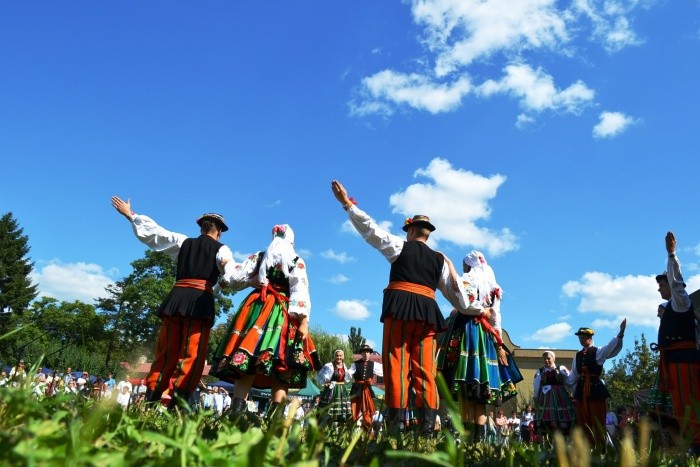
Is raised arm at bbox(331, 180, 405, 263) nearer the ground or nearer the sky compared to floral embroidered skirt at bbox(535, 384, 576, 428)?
nearer the sky

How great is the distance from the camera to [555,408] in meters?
7.72

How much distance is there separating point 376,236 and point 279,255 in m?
1.05

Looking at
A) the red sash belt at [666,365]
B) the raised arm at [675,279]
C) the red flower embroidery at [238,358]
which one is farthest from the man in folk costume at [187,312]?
the red sash belt at [666,365]

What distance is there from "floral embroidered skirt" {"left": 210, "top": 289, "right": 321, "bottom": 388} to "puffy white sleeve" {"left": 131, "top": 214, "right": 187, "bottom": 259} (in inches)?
41.4

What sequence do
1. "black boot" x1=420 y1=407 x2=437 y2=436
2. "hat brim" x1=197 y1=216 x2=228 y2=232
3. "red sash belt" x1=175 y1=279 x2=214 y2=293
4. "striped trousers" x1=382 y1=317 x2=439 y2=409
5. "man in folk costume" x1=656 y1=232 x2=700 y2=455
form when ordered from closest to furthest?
1. "black boot" x1=420 y1=407 x2=437 y2=436
2. "striped trousers" x1=382 y1=317 x2=439 y2=409
3. "red sash belt" x1=175 y1=279 x2=214 y2=293
4. "man in folk costume" x1=656 y1=232 x2=700 y2=455
5. "hat brim" x1=197 y1=216 x2=228 y2=232

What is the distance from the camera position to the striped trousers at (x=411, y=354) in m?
4.53

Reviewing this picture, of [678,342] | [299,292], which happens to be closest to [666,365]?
[678,342]

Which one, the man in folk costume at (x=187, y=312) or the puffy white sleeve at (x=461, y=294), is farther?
the puffy white sleeve at (x=461, y=294)

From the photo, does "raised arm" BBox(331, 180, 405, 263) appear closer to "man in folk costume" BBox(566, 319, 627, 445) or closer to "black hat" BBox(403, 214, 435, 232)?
"black hat" BBox(403, 214, 435, 232)

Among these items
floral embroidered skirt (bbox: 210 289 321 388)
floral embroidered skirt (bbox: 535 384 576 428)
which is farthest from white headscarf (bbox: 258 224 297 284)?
floral embroidered skirt (bbox: 535 384 576 428)

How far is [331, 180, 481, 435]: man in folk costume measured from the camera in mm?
4629

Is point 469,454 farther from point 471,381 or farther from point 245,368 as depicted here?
point 471,381

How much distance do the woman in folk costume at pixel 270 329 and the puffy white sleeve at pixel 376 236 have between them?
2.45ft

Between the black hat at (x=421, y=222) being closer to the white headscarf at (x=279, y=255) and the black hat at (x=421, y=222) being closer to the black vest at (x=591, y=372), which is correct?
the white headscarf at (x=279, y=255)
